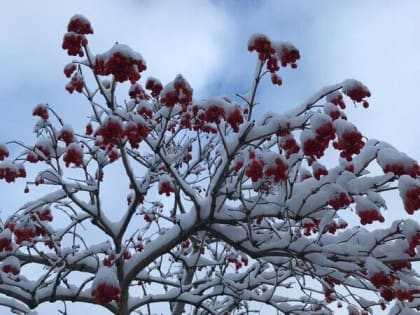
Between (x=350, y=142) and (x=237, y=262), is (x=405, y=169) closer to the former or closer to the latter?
(x=350, y=142)

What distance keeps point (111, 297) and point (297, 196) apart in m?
2.02

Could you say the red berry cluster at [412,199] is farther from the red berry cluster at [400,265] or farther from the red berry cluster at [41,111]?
the red berry cluster at [41,111]

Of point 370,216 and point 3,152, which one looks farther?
point 3,152

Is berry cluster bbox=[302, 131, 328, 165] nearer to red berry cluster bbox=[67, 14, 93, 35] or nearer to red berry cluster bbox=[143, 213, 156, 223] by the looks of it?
red berry cluster bbox=[67, 14, 93, 35]

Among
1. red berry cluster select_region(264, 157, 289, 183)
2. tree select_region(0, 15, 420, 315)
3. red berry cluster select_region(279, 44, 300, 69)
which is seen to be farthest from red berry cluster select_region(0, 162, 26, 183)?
red berry cluster select_region(279, 44, 300, 69)

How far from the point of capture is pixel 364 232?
196 inches

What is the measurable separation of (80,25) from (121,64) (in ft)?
3.78

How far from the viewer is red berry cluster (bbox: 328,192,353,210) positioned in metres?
4.39

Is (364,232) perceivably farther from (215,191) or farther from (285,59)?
(285,59)

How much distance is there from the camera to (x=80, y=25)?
17.1ft

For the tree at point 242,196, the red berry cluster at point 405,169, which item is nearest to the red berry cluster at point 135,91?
the tree at point 242,196

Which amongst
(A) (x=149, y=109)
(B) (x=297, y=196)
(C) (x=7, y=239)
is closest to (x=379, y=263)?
(B) (x=297, y=196)

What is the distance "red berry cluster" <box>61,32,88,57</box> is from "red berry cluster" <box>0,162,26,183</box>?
5.02ft

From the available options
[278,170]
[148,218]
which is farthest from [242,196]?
[148,218]
